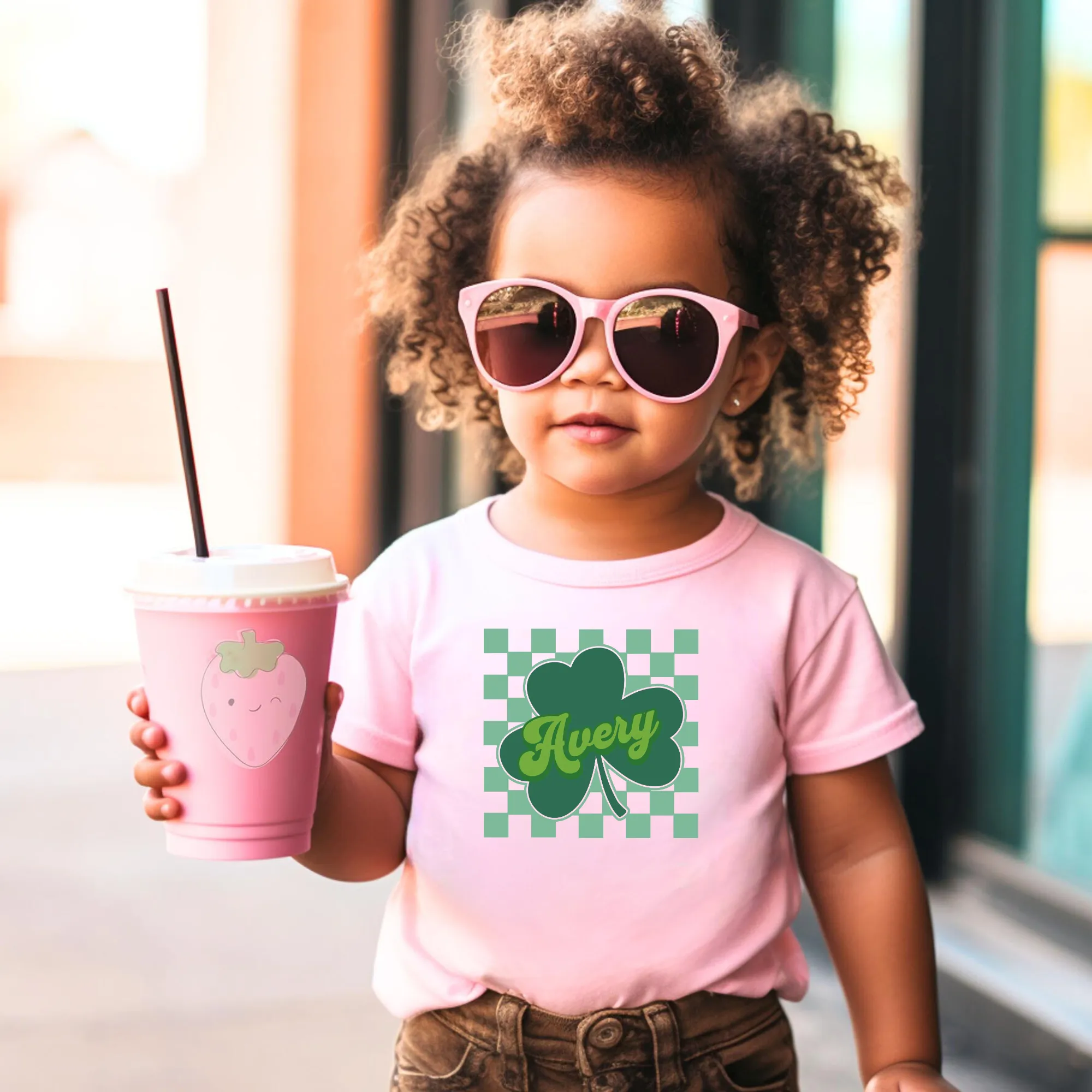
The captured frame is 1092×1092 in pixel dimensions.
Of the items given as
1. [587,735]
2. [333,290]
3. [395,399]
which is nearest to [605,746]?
[587,735]

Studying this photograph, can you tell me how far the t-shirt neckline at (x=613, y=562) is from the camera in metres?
1.55

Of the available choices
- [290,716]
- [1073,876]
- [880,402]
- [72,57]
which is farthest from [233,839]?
[72,57]

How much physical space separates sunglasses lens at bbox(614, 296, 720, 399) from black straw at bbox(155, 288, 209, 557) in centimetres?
41

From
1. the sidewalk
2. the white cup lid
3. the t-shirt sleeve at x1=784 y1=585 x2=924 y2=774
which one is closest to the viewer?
the white cup lid

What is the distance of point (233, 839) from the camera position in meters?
1.36

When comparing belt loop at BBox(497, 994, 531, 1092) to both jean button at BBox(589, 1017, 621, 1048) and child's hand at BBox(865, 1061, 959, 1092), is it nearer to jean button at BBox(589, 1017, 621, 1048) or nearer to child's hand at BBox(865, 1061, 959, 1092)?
jean button at BBox(589, 1017, 621, 1048)

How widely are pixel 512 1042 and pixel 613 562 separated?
0.47 metres

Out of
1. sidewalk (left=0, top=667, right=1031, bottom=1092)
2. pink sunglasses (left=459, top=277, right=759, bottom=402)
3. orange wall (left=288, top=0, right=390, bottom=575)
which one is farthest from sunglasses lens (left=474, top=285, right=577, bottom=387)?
orange wall (left=288, top=0, right=390, bottom=575)

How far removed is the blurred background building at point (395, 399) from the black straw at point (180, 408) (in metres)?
0.59

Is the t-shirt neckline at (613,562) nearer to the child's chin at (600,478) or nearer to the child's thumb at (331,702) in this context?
the child's chin at (600,478)

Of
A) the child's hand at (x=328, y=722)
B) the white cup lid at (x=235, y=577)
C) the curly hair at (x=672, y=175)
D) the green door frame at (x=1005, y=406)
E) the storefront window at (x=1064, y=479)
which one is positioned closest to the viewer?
the white cup lid at (x=235, y=577)

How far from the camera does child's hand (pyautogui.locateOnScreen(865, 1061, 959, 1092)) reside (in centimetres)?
148

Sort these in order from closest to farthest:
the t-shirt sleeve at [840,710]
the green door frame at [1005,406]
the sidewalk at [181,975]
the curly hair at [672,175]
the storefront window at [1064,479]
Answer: the t-shirt sleeve at [840,710], the curly hair at [672,175], the sidewalk at [181,975], the storefront window at [1064,479], the green door frame at [1005,406]

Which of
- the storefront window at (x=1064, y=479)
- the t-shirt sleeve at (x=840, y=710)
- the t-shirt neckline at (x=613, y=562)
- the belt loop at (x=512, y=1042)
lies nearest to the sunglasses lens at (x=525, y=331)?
the t-shirt neckline at (x=613, y=562)
